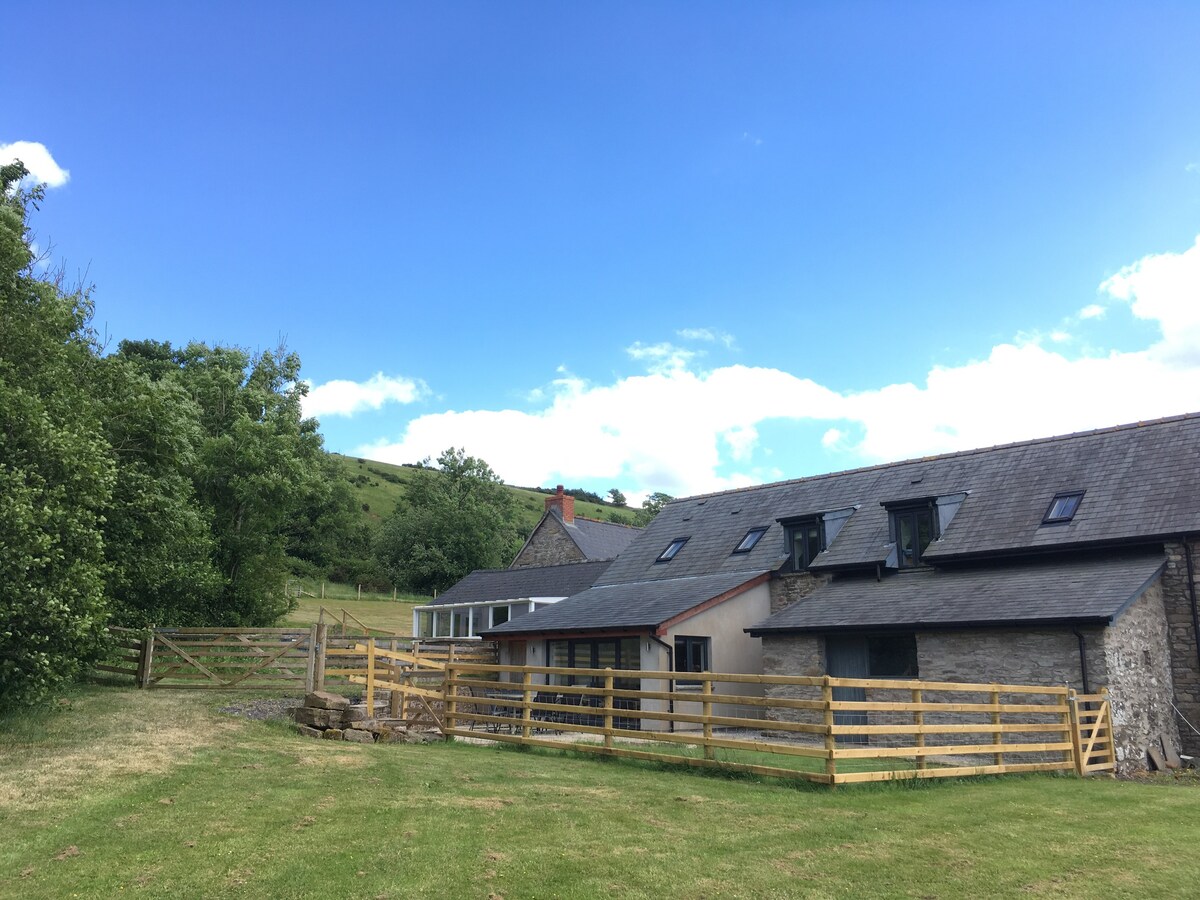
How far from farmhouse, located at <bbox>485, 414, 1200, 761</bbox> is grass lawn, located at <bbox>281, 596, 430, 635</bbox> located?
70.3 feet

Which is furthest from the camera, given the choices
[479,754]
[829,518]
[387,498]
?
[387,498]

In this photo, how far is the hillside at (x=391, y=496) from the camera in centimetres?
8578

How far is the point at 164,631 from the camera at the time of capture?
20.2 meters

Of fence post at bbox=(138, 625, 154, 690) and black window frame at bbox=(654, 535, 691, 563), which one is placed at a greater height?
black window frame at bbox=(654, 535, 691, 563)

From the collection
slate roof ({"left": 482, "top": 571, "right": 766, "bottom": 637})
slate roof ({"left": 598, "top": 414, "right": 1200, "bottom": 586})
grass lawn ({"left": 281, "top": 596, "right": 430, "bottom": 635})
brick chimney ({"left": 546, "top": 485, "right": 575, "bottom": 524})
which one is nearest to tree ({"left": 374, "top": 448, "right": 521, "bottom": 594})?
grass lawn ({"left": 281, "top": 596, "right": 430, "bottom": 635})

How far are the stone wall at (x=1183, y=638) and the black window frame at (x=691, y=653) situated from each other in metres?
10.0

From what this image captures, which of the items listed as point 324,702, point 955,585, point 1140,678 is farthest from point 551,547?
point 1140,678

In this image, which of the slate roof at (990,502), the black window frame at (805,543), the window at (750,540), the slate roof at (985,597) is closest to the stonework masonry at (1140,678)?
the slate roof at (985,597)

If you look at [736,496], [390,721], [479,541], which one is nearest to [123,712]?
[390,721]

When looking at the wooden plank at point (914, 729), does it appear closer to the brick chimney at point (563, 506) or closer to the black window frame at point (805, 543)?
the black window frame at point (805, 543)

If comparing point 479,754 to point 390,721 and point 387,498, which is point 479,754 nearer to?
point 390,721

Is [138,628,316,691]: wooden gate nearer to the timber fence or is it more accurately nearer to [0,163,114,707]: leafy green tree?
the timber fence

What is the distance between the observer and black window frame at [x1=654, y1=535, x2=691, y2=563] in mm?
29016

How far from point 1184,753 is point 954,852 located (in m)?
13.3
